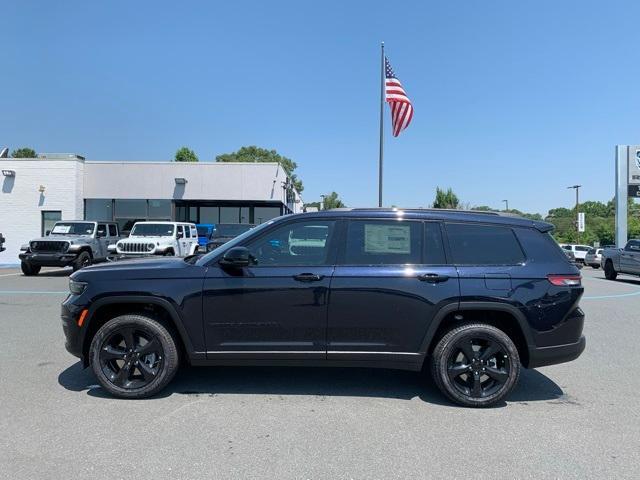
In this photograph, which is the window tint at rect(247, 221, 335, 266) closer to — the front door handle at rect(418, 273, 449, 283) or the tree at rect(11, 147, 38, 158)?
the front door handle at rect(418, 273, 449, 283)

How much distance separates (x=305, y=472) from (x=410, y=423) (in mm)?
1231

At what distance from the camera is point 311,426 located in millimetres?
4078

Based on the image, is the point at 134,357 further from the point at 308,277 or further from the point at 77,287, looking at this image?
the point at 308,277

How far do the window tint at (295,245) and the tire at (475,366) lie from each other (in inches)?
55.6

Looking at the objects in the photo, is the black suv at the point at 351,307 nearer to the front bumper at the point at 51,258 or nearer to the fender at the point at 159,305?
the fender at the point at 159,305

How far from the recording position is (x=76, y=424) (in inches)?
160

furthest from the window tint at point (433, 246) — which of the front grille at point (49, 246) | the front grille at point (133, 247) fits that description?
the front grille at point (49, 246)

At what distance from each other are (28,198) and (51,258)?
537 inches

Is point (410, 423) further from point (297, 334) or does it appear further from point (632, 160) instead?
point (632, 160)

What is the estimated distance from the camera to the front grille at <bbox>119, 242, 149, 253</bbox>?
17.6 meters

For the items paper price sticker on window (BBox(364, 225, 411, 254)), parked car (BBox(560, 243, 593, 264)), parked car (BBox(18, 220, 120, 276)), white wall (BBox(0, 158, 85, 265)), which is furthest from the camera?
parked car (BBox(560, 243, 593, 264))

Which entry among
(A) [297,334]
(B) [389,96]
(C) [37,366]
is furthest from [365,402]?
(B) [389,96]

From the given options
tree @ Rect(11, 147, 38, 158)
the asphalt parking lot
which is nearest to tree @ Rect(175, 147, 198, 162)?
tree @ Rect(11, 147, 38, 158)

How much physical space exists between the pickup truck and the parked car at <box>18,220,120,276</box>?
65.7 feet
